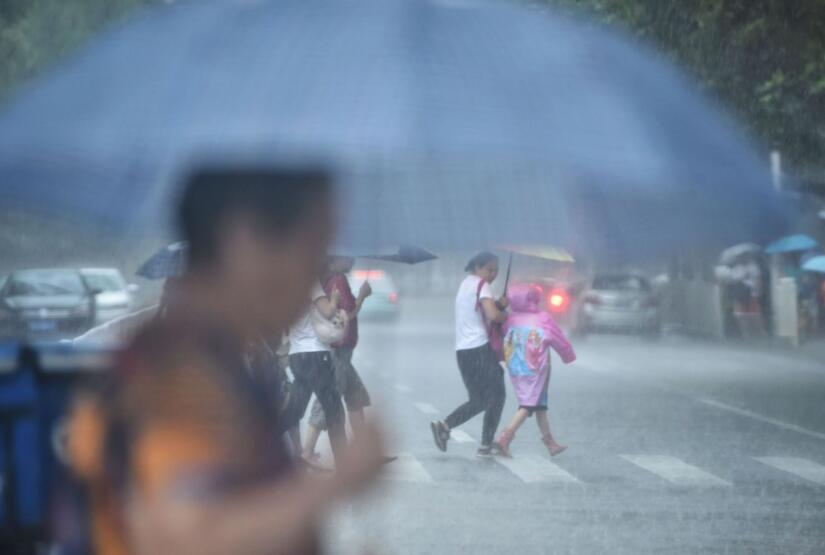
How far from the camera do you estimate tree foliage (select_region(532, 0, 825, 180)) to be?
19.3m

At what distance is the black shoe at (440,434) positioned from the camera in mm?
14238

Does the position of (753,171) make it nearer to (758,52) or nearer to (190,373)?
(190,373)

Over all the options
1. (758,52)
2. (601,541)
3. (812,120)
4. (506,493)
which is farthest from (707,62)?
(601,541)

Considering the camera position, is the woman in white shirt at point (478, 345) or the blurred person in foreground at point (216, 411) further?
the woman in white shirt at point (478, 345)

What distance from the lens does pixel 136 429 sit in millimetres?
2340

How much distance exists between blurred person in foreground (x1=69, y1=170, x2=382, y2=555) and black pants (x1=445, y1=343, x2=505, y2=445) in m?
11.2

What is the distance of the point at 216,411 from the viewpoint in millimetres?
2367

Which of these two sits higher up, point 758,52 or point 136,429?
point 758,52

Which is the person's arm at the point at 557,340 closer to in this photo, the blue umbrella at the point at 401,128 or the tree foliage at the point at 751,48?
the tree foliage at the point at 751,48

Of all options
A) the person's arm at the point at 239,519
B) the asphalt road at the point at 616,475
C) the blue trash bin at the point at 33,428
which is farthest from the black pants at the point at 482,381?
the person's arm at the point at 239,519

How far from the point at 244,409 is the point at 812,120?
21.4 meters

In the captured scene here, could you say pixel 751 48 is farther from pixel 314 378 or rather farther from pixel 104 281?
pixel 104 281

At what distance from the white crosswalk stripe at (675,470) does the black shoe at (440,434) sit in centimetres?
141

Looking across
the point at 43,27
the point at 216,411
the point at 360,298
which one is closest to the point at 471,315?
the point at 360,298
